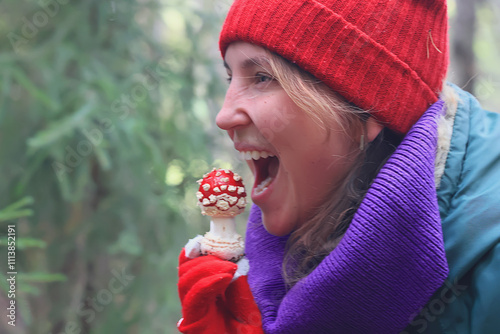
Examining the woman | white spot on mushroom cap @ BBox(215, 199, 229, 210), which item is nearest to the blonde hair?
the woman

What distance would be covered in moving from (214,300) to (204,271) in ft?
0.38

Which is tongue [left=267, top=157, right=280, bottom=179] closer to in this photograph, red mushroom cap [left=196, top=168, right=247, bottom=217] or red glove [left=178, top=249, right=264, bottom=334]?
red mushroom cap [left=196, top=168, right=247, bottom=217]

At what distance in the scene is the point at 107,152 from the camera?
260 cm

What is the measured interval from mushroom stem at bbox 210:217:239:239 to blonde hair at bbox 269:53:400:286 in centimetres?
21

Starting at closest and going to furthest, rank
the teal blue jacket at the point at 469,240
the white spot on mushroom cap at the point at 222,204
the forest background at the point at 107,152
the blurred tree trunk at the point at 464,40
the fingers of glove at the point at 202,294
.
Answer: the teal blue jacket at the point at 469,240, the fingers of glove at the point at 202,294, the white spot on mushroom cap at the point at 222,204, the forest background at the point at 107,152, the blurred tree trunk at the point at 464,40

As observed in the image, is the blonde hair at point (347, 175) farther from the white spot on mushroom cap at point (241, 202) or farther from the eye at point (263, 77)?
the white spot on mushroom cap at point (241, 202)

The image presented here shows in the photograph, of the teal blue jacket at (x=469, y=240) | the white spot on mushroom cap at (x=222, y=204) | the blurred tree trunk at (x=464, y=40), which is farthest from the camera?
the blurred tree trunk at (x=464, y=40)

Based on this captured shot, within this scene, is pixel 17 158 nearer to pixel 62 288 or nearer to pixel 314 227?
pixel 62 288

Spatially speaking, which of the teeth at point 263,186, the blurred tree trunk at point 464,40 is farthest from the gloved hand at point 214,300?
the blurred tree trunk at point 464,40

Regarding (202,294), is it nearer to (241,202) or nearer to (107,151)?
(241,202)

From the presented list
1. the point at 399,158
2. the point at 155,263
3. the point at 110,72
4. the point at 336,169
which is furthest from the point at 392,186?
the point at 110,72

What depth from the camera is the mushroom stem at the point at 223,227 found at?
1.50m

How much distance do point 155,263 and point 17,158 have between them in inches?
40.1

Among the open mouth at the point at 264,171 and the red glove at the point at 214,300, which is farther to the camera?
the open mouth at the point at 264,171
